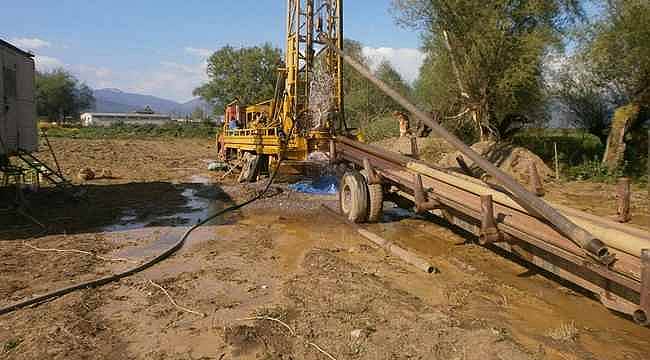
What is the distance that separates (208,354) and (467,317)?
245cm

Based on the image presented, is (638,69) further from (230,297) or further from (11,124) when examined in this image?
(11,124)

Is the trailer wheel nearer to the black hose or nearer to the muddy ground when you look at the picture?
the muddy ground

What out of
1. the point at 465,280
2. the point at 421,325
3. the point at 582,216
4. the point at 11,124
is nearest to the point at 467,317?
the point at 421,325

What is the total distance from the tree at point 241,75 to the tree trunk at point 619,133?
44608 millimetres

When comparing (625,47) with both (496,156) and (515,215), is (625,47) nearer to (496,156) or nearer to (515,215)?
(496,156)

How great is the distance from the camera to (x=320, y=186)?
1314 centimetres

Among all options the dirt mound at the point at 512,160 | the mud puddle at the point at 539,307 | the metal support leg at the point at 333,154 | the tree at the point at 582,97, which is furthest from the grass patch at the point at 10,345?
the tree at the point at 582,97

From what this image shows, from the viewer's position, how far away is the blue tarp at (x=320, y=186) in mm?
12672

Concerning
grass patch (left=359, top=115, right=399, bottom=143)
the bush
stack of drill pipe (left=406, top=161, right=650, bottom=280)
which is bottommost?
the bush

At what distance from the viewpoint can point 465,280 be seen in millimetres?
5645

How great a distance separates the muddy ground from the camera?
3885mm

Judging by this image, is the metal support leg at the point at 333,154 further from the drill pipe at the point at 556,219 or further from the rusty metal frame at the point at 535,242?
the drill pipe at the point at 556,219

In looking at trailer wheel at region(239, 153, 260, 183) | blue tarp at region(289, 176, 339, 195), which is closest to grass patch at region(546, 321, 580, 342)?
blue tarp at region(289, 176, 339, 195)

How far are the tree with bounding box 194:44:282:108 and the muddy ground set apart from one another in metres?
49.7
